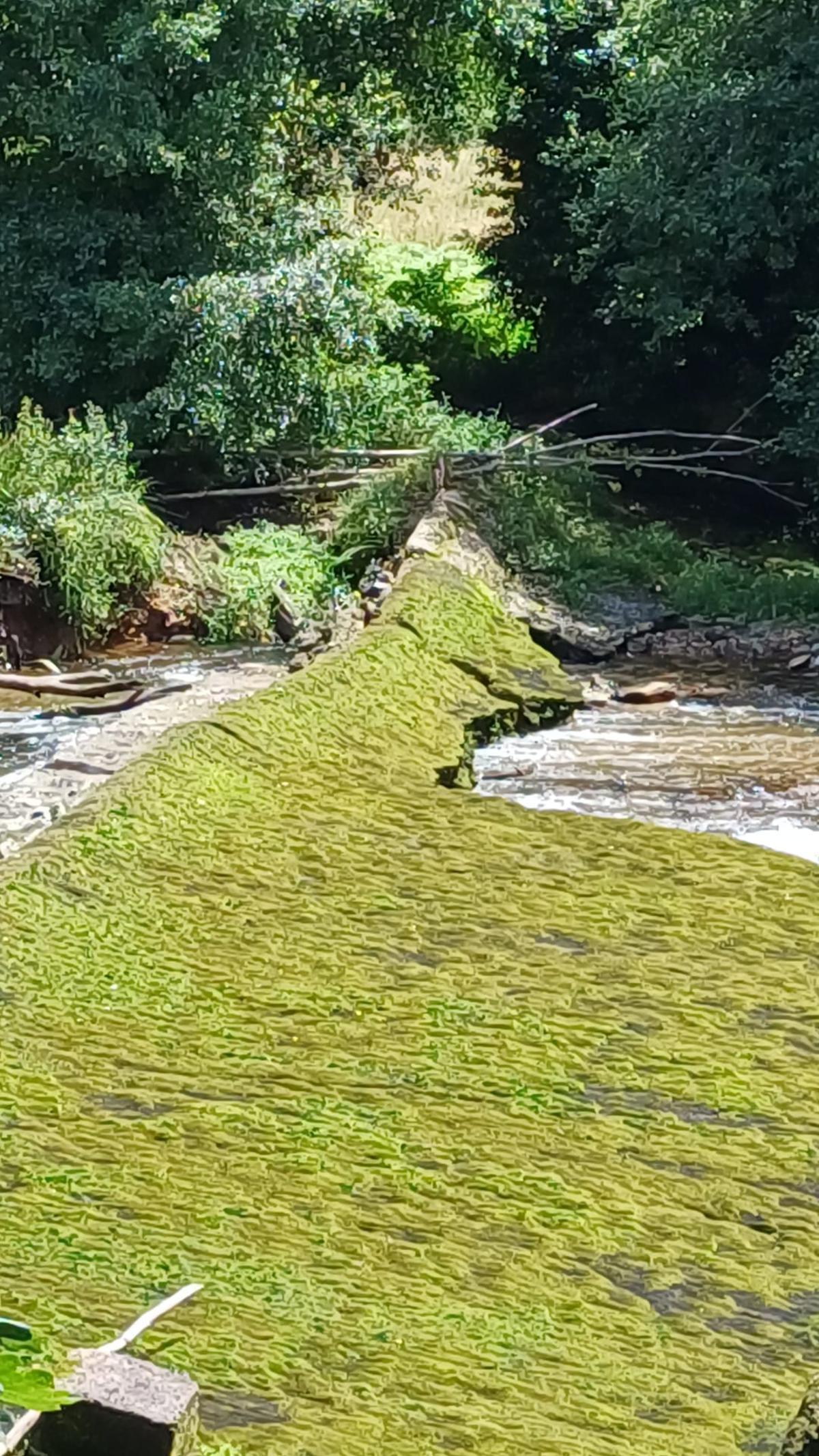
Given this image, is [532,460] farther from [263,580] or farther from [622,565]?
[263,580]

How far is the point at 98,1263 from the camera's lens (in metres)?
2.98

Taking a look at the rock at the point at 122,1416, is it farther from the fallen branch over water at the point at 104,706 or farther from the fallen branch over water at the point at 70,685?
the fallen branch over water at the point at 70,685

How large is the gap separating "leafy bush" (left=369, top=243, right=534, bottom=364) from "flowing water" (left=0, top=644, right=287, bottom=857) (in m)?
5.57

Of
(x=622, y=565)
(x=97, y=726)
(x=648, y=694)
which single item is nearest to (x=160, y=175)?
(x=622, y=565)

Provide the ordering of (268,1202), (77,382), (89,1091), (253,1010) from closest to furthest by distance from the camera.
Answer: (268,1202) < (89,1091) < (253,1010) < (77,382)

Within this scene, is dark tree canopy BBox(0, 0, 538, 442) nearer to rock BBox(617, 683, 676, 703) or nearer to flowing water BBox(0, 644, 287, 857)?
flowing water BBox(0, 644, 287, 857)

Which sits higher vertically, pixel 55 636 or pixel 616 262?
pixel 616 262

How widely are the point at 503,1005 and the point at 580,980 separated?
23 cm

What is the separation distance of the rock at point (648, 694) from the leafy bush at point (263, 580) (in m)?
2.65

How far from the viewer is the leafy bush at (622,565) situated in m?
10.7

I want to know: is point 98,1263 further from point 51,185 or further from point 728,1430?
point 51,185

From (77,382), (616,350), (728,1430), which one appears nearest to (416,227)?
(616,350)

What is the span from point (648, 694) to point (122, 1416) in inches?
273

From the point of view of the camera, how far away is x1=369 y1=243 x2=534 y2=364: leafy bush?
1630cm
